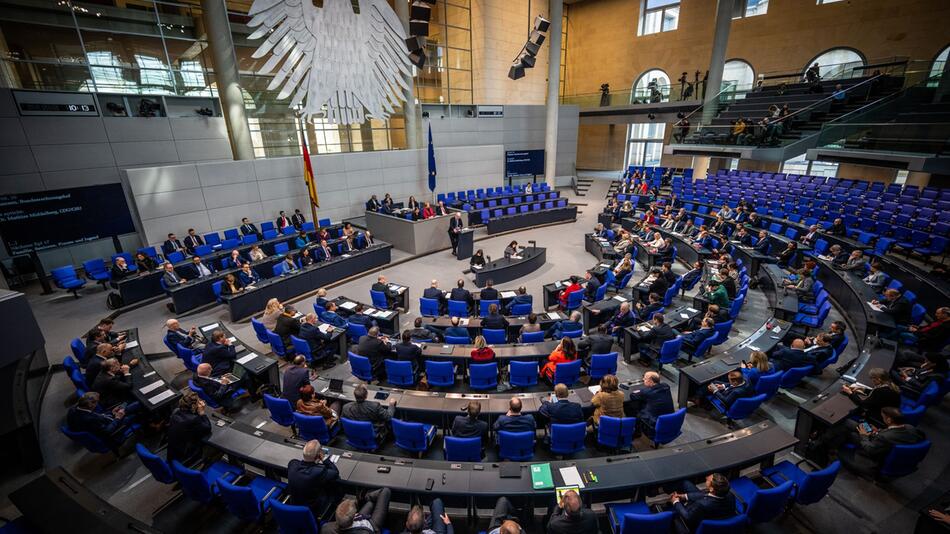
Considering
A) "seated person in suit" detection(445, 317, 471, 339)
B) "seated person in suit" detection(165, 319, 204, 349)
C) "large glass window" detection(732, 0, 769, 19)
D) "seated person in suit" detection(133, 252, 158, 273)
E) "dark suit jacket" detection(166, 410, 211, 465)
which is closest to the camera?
"dark suit jacket" detection(166, 410, 211, 465)

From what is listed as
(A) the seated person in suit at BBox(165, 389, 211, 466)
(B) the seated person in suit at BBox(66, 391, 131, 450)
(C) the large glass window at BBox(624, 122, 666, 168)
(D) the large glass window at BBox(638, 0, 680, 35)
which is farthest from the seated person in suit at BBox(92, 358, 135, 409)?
(D) the large glass window at BBox(638, 0, 680, 35)

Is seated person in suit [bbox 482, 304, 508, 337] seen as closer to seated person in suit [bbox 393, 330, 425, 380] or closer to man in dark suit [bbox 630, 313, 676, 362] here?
seated person in suit [bbox 393, 330, 425, 380]

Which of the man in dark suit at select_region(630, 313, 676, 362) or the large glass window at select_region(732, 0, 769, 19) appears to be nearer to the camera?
the man in dark suit at select_region(630, 313, 676, 362)

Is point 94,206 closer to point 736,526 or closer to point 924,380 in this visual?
point 736,526

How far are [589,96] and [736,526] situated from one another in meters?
28.1

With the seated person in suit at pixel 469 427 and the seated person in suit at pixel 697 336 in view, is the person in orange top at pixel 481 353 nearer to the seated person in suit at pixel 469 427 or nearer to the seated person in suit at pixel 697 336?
the seated person in suit at pixel 469 427

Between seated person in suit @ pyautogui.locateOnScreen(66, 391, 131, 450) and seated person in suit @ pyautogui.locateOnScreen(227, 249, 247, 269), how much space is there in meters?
5.91

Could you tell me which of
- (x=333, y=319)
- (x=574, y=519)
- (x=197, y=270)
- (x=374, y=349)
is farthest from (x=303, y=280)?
(x=574, y=519)

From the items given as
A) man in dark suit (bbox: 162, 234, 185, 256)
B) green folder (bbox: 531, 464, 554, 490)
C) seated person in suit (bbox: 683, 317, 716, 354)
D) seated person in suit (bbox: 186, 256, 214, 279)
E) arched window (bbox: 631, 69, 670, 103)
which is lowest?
seated person in suit (bbox: 683, 317, 716, 354)

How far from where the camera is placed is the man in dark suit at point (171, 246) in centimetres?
1251

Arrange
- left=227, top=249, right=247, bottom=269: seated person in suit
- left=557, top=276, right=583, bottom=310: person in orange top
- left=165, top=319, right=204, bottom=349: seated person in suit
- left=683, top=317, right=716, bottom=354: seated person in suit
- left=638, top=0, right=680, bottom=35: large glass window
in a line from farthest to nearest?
1. left=638, top=0, right=680, bottom=35: large glass window
2. left=227, top=249, right=247, bottom=269: seated person in suit
3. left=557, top=276, right=583, bottom=310: person in orange top
4. left=683, top=317, right=716, bottom=354: seated person in suit
5. left=165, top=319, right=204, bottom=349: seated person in suit

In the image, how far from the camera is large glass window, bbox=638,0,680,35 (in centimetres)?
2623

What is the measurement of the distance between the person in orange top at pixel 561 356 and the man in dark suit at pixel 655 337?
1.75m

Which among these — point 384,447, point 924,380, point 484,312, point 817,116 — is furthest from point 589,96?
point 384,447
